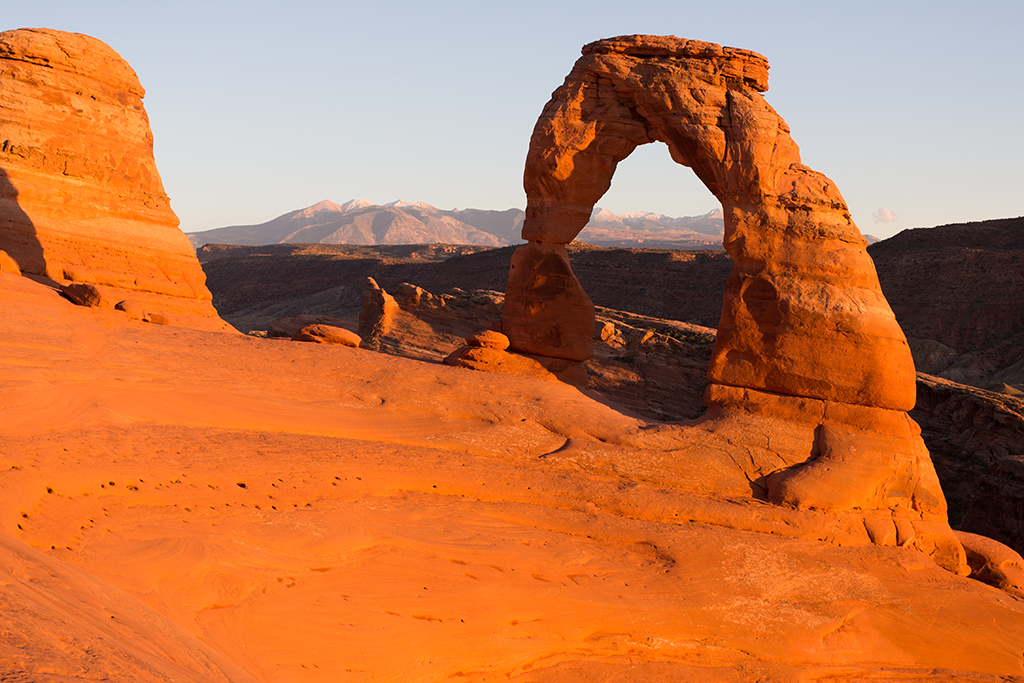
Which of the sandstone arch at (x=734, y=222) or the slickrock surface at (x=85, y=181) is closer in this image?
the sandstone arch at (x=734, y=222)

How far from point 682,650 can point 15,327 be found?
27.2ft

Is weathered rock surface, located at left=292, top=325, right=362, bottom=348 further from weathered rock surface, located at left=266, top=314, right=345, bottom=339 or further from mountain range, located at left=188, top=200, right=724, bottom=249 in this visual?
mountain range, located at left=188, top=200, right=724, bottom=249

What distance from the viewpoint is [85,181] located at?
15.5 m

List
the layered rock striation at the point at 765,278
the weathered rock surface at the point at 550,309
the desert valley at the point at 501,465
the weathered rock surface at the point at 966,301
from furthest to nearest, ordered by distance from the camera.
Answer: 1. the weathered rock surface at the point at 966,301
2. the weathered rock surface at the point at 550,309
3. the layered rock striation at the point at 765,278
4. the desert valley at the point at 501,465

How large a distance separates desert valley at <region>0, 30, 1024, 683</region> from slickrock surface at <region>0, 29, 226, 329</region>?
0.19 ft

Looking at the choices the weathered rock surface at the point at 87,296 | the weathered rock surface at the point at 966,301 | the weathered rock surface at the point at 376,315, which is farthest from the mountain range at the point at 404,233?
the weathered rock surface at the point at 87,296

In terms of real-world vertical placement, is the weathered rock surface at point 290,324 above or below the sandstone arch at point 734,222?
below

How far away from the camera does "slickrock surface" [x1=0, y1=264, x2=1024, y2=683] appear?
205 inches

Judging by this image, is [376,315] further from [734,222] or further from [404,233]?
[404,233]

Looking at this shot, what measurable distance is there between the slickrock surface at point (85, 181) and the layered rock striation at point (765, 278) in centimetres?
730

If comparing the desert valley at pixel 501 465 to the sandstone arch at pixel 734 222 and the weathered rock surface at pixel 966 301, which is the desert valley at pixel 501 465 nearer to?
the sandstone arch at pixel 734 222

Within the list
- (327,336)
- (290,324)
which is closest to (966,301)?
(290,324)

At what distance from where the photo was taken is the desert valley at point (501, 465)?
216 inches

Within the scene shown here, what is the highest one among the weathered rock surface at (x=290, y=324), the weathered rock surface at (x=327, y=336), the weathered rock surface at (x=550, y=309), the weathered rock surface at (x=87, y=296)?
the weathered rock surface at (x=550, y=309)
